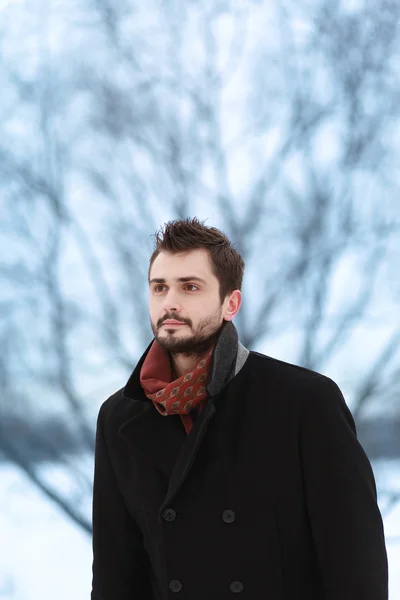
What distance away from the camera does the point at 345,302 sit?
2305 millimetres

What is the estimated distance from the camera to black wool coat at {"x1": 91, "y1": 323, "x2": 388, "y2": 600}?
113 centimetres

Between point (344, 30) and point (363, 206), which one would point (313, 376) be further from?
point (344, 30)

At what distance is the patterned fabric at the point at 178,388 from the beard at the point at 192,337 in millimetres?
17

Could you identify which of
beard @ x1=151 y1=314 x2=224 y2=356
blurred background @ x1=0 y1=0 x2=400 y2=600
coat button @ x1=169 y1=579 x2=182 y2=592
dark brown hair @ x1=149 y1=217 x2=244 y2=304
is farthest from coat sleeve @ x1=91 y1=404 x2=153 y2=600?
blurred background @ x1=0 y1=0 x2=400 y2=600

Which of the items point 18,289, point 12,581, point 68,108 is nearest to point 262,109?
point 68,108

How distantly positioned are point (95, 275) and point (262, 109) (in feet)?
2.24

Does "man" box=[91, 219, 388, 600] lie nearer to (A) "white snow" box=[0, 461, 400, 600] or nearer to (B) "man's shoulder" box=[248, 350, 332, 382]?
(B) "man's shoulder" box=[248, 350, 332, 382]

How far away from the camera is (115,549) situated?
129cm

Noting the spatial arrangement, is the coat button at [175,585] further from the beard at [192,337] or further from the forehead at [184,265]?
the forehead at [184,265]

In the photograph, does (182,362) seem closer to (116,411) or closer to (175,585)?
(116,411)

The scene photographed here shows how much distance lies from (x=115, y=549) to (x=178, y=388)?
293 mm

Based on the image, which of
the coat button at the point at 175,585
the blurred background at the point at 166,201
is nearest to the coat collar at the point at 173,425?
the coat button at the point at 175,585

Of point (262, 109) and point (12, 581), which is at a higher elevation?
point (262, 109)

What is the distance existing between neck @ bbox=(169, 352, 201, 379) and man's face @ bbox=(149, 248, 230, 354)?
0.8 inches
